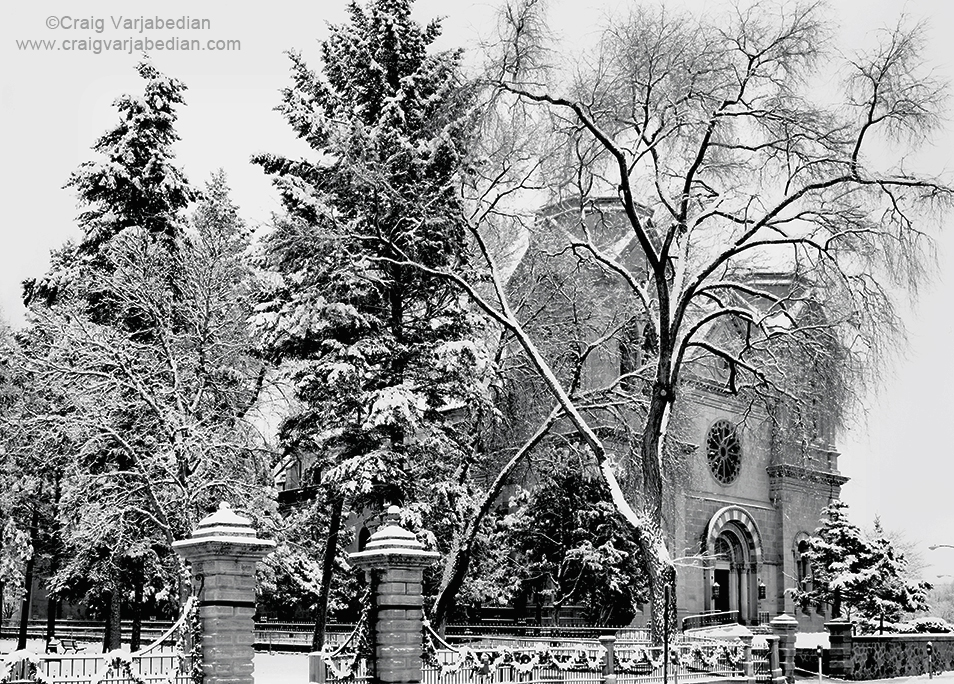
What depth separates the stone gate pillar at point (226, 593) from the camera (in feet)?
44.3

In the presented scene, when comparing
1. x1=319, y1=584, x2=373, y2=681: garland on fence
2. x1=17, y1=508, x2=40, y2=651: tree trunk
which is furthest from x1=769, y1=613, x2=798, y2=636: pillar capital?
x1=17, y1=508, x2=40, y2=651: tree trunk

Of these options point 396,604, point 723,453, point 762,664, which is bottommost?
point 762,664

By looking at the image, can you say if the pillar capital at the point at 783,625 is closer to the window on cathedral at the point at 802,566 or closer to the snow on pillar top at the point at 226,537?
the snow on pillar top at the point at 226,537

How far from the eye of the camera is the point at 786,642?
27.5m

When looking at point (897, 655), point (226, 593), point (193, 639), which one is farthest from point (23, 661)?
point (897, 655)

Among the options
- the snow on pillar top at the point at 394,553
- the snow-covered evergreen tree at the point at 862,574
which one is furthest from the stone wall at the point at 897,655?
the snow on pillar top at the point at 394,553

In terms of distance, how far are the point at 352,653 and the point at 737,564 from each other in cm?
3275

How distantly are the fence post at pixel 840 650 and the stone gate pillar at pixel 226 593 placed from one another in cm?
2352

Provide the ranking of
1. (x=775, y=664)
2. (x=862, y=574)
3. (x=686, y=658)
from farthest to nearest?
(x=862, y=574) → (x=775, y=664) → (x=686, y=658)

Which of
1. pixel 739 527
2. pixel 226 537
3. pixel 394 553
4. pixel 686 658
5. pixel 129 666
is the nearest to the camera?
pixel 226 537

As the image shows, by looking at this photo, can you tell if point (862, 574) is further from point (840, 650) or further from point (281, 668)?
point (281, 668)

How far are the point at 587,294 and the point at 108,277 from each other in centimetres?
1279

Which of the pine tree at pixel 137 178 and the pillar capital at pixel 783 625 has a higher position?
the pine tree at pixel 137 178

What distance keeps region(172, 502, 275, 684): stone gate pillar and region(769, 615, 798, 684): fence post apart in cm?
1734
